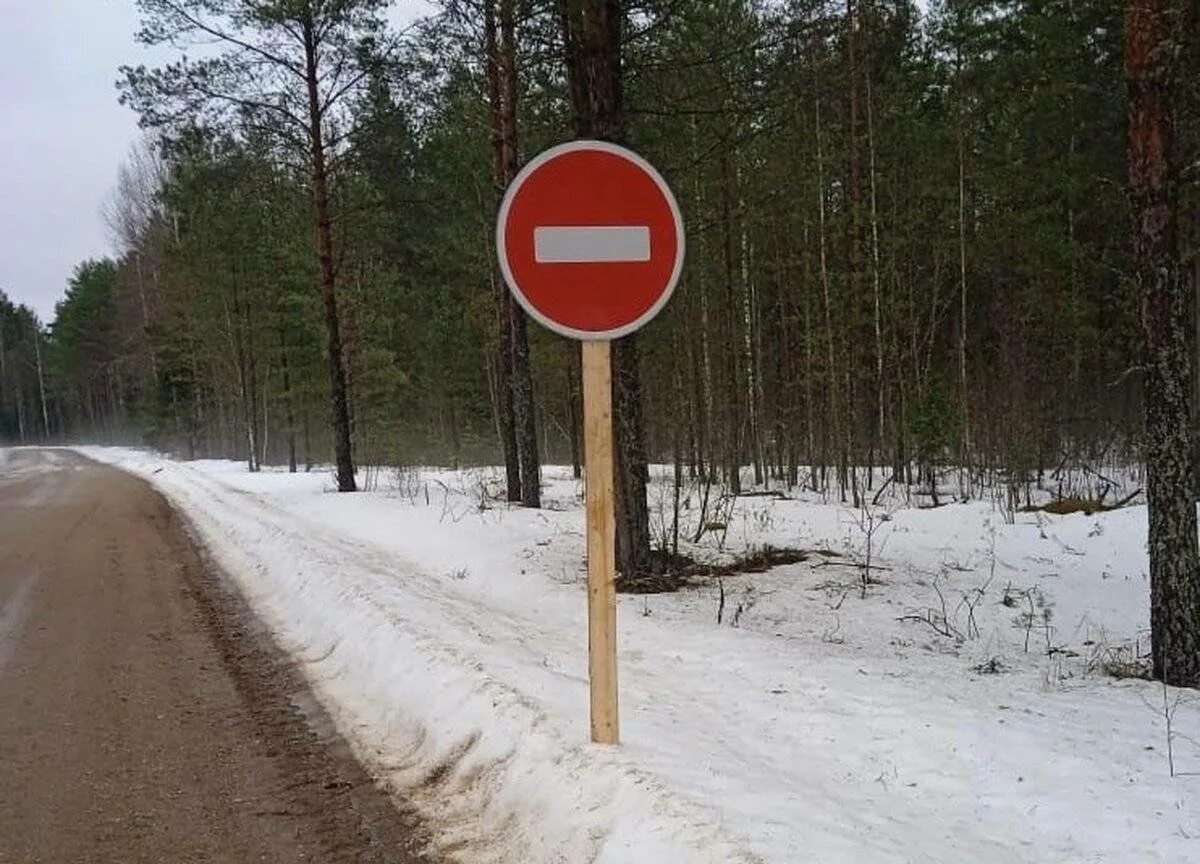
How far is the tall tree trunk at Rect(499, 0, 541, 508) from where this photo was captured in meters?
13.7

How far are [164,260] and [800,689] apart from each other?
132ft

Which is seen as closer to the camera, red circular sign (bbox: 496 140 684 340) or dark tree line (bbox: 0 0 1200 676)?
red circular sign (bbox: 496 140 684 340)

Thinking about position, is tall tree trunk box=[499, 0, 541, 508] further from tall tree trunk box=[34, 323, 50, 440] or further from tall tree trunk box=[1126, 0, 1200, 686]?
tall tree trunk box=[34, 323, 50, 440]

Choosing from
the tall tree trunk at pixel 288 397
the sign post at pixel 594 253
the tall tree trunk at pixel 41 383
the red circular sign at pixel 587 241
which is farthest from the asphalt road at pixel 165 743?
the tall tree trunk at pixel 41 383

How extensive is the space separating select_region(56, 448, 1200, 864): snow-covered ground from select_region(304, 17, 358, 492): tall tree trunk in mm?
6949

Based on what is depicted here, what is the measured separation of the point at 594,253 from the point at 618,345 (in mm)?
4508

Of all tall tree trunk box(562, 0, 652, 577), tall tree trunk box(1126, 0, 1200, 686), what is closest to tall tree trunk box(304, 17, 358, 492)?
tall tree trunk box(562, 0, 652, 577)

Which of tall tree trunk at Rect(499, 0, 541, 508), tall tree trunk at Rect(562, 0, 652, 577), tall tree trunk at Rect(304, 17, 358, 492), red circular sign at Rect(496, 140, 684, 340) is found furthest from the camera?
tall tree trunk at Rect(304, 17, 358, 492)

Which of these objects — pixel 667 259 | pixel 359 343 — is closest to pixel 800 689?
pixel 667 259

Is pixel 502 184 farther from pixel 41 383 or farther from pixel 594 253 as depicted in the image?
pixel 41 383

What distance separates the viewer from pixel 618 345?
7.99 meters

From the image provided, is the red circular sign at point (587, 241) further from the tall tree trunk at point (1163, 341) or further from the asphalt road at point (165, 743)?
the tall tree trunk at point (1163, 341)

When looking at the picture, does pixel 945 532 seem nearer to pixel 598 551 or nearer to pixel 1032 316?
pixel 598 551

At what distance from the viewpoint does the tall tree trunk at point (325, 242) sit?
1708 centimetres
